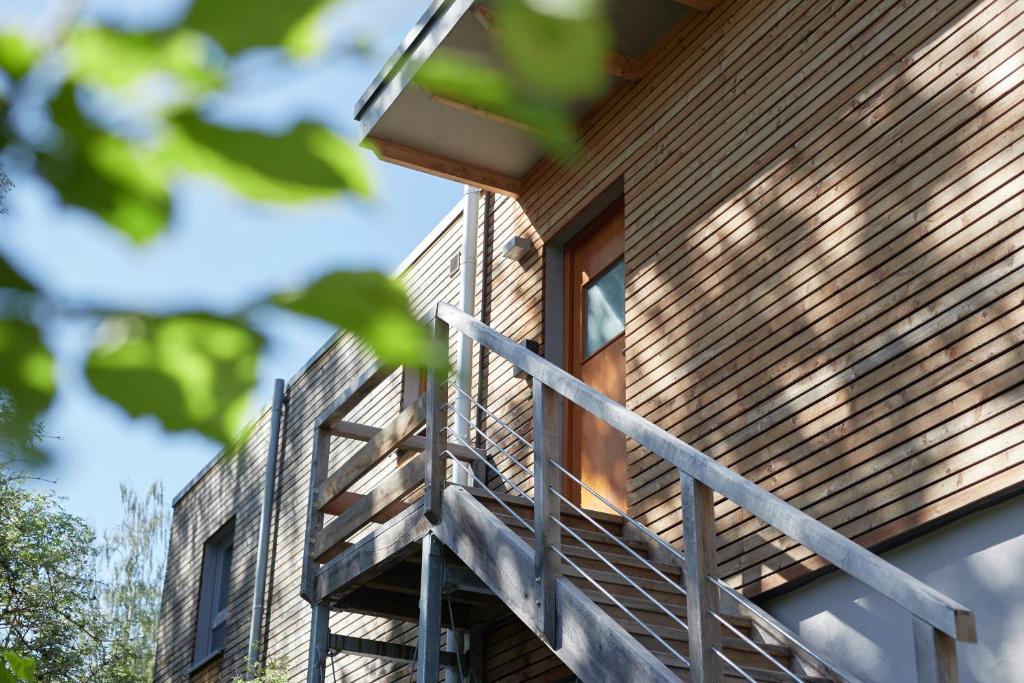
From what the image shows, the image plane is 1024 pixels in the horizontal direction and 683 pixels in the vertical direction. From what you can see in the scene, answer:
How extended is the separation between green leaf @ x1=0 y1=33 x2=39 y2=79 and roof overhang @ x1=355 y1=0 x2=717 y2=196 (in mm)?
5555

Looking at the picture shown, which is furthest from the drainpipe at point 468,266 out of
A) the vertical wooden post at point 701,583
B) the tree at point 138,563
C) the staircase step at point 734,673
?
the tree at point 138,563

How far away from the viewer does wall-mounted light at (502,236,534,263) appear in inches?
310

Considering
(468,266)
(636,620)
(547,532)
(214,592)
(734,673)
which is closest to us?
(636,620)

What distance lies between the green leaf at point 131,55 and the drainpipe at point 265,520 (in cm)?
1045

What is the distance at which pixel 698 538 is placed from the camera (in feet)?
12.0

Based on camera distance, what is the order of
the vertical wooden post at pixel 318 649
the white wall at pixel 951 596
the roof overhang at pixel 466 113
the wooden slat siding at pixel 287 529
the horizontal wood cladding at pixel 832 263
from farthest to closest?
the wooden slat siding at pixel 287 529 < the roof overhang at pixel 466 113 < the vertical wooden post at pixel 318 649 < the horizontal wood cladding at pixel 832 263 < the white wall at pixel 951 596

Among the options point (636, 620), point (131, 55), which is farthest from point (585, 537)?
point (131, 55)

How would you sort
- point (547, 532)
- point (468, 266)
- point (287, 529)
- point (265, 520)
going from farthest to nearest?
point (265, 520) < point (287, 529) < point (468, 266) < point (547, 532)

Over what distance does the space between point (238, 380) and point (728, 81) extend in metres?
5.92

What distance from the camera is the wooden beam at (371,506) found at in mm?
5883

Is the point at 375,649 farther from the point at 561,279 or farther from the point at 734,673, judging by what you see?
the point at 734,673

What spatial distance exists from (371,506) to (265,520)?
5.65m

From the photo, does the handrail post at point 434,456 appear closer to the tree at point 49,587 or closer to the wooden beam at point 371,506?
the wooden beam at point 371,506

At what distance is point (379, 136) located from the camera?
768 centimetres
